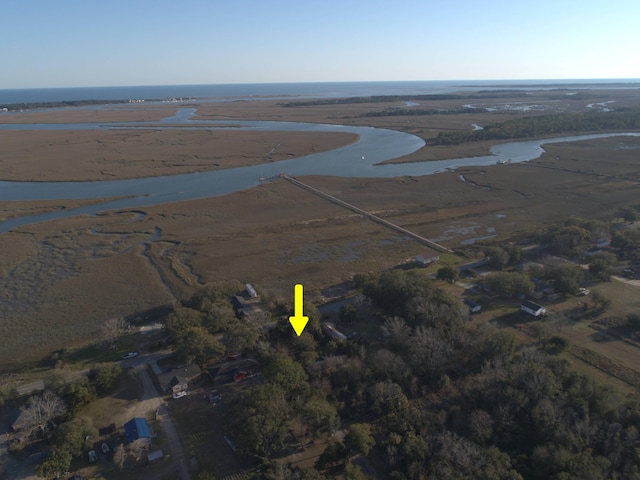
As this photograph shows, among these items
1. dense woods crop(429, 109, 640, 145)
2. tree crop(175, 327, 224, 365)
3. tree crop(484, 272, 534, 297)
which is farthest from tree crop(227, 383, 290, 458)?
dense woods crop(429, 109, 640, 145)

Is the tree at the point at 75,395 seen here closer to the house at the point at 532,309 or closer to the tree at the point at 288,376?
the tree at the point at 288,376

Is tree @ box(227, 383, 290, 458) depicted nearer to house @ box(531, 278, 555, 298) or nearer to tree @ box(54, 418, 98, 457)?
tree @ box(54, 418, 98, 457)

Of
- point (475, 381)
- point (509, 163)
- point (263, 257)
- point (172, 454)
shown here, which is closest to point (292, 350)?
point (172, 454)

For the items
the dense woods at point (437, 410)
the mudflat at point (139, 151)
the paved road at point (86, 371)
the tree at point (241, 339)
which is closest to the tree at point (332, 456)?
the dense woods at point (437, 410)

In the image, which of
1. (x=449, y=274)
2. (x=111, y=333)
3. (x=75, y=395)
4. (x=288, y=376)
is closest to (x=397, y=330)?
(x=288, y=376)

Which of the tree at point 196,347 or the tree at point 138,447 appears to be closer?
the tree at point 138,447

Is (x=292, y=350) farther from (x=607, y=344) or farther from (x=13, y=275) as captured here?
(x=13, y=275)
